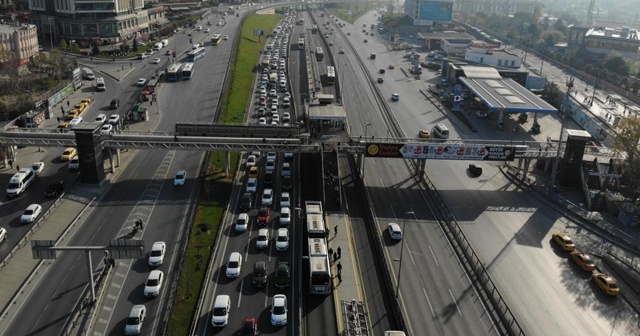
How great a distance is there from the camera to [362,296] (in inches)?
1804

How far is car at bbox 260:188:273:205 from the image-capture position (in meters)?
62.5

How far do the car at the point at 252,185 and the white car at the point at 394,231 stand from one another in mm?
17231

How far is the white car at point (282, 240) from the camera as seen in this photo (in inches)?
2085

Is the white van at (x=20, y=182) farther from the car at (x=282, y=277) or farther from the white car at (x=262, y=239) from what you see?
the car at (x=282, y=277)

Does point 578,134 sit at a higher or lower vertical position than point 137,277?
higher

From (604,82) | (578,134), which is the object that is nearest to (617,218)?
(578,134)

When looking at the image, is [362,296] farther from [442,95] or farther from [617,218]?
[442,95]

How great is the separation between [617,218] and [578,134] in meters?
12.0

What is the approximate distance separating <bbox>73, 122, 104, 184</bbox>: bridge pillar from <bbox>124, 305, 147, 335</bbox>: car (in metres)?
27.1

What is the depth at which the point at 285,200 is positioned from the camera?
2483 inches

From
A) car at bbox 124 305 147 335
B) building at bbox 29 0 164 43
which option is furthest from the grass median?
building at bbox 29 0 164 43

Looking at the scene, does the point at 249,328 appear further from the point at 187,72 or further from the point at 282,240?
the point at 187,72

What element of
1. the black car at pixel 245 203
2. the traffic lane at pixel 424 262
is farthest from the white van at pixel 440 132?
the black car at pixel 245 203

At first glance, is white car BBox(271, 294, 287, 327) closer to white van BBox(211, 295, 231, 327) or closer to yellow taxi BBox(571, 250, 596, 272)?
white van BBox(211, 295, 231, 327)
